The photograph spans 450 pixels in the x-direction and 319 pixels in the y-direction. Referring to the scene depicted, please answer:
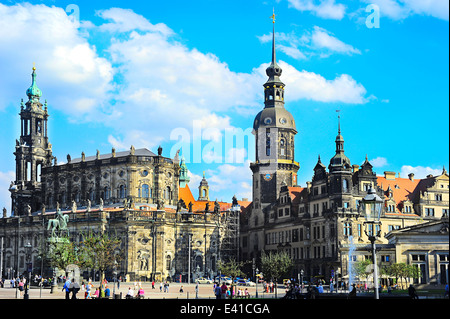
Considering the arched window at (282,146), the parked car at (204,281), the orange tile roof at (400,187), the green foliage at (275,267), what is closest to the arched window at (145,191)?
the parked car at (204,281)

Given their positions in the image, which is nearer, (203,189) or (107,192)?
(107,192)

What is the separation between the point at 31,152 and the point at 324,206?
61.7 m

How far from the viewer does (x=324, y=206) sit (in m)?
99.6

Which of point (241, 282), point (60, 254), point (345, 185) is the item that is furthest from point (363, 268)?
point (60, 254)

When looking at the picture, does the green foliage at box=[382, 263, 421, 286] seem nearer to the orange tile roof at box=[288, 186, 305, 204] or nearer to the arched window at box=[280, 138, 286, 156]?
the orange tile roof at box=[288, 186, 305, 204]

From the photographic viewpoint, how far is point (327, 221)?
321ft

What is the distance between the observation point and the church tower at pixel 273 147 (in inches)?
Result: 4729

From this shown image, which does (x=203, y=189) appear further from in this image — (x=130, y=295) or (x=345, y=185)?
→ (x=130, y=295)

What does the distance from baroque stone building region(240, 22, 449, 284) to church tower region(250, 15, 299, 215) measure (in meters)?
0.17

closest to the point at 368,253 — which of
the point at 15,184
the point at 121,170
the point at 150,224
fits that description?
the point at 150,224

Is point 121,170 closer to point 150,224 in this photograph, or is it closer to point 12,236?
point 150,224

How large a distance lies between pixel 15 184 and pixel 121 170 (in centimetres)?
3001

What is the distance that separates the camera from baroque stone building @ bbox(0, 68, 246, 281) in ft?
363
